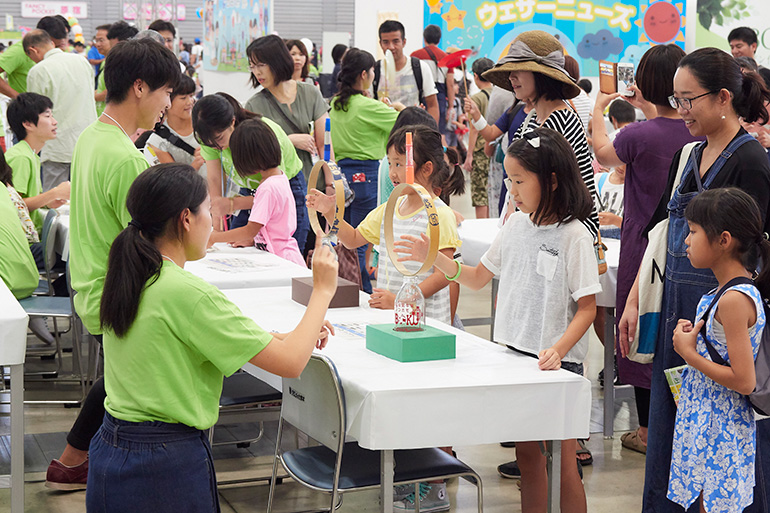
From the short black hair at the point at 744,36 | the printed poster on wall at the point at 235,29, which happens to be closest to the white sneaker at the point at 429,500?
the short black hair at the point at 744,36

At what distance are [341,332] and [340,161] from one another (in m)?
3.13

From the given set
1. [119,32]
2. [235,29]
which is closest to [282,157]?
[119,32]

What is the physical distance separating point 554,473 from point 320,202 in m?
1.08

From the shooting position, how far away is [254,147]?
4004mm

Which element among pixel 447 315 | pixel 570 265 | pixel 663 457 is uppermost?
pixel 570 265

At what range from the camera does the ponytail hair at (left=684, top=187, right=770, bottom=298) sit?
234cm

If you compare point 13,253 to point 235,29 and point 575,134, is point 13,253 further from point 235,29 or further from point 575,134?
point 235,29

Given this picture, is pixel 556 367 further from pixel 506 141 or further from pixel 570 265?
A: pixel 506 141

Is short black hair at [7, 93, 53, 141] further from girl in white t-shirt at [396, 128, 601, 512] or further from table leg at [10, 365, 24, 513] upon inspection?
girl in white t-shirt at [396, 128, 601, 512]

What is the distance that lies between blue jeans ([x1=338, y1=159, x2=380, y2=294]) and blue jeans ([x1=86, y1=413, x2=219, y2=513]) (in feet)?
12.0

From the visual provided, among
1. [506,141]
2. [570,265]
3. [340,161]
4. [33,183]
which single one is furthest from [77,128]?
[570,265]

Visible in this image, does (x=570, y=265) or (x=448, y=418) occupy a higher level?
(x=570, y=265)

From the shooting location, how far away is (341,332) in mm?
2744

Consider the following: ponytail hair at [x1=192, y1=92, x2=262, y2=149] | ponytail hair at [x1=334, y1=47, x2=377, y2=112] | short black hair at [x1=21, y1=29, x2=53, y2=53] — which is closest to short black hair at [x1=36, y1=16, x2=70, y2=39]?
short black hair at [x1=21, y1=29, x2=53, y2=53]
